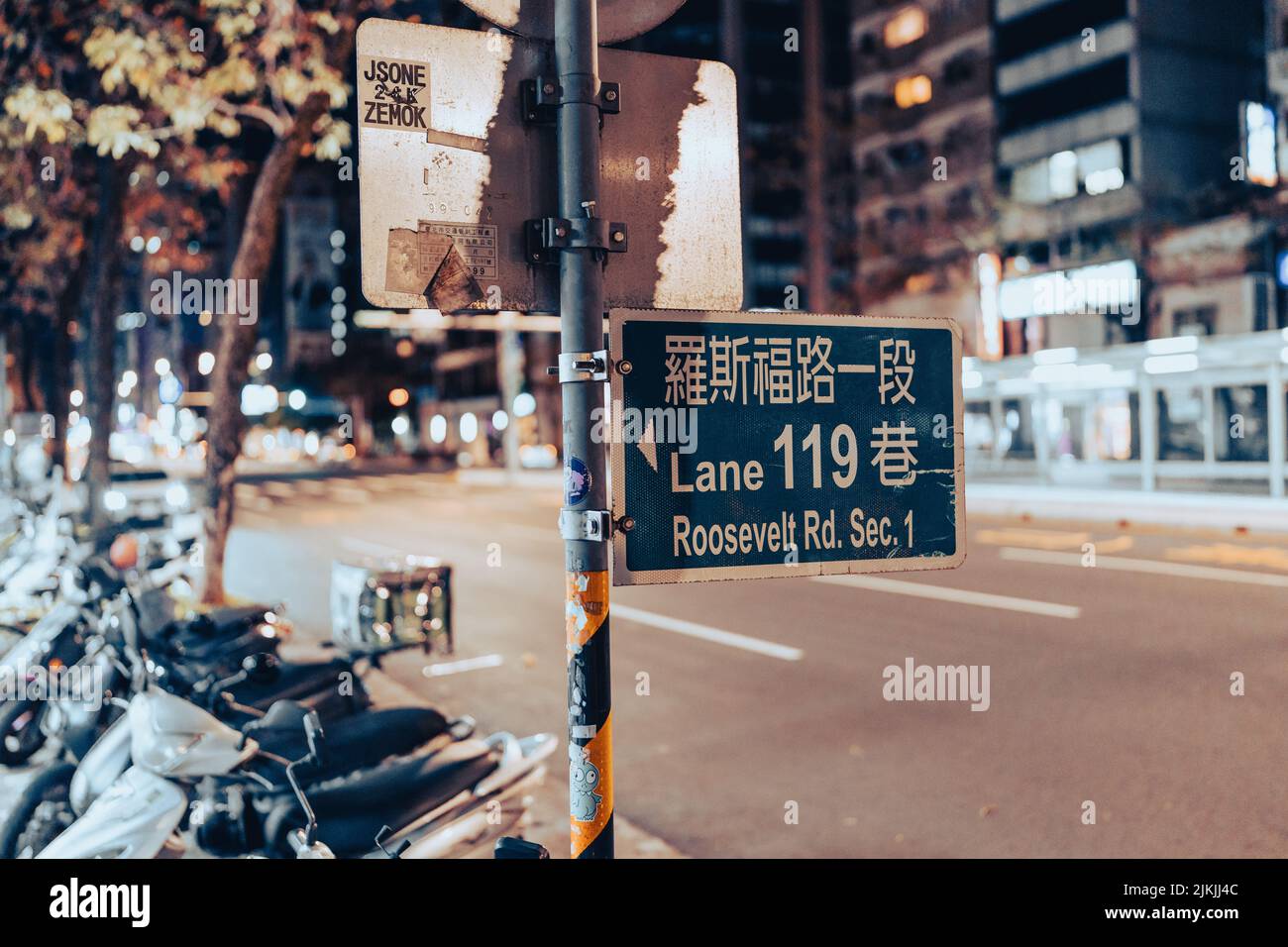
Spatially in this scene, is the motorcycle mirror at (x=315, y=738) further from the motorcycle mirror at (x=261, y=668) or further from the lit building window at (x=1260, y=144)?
the lit building window at (x=1260, y=144)

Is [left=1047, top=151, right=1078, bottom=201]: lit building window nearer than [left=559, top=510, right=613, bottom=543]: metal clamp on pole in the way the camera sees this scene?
No

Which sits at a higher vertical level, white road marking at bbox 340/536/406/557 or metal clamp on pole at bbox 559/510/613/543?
metal clamp on pole at bbox 559/510/613/543

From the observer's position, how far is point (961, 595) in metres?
10.6

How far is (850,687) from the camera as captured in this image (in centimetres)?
729

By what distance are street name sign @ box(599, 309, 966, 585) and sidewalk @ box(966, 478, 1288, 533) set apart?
44.2ft

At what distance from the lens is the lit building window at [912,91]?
44.1m

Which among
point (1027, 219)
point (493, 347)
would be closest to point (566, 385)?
point (1027, 219)

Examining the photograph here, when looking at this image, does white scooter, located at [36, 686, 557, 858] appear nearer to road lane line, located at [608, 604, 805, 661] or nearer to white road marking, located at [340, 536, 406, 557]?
road lane line, located at [608, 604, 805, 661]

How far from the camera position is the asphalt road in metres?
4.86

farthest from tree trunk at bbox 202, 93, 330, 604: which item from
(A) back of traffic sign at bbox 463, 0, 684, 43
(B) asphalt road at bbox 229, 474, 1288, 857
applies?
(A) back of traffic sign at bbox 463, 0, 684, 43

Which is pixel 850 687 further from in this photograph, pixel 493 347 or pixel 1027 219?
pixel 493 347

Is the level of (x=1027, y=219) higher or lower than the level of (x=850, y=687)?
higher
